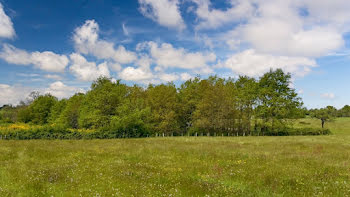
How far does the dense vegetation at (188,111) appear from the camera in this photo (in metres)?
49.4

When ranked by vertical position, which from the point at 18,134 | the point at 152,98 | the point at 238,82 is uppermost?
the point at 238,82

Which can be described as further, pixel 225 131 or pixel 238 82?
pixel 238 82

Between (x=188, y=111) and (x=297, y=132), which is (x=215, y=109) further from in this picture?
(x=297, y=132)

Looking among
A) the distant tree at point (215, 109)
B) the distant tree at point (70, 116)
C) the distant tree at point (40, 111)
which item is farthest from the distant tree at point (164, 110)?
the distant tree at point (40, 111)

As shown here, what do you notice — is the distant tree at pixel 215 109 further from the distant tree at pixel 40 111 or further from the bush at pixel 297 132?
the distant tree at pixel 40 111

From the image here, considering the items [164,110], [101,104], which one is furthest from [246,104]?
[101,104]

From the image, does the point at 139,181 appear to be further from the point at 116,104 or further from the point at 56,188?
the point at 116,104

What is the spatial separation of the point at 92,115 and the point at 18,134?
1393 centimetres

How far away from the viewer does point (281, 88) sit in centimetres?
5622

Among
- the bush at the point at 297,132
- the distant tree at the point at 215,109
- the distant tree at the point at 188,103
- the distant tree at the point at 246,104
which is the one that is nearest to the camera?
the distant tree at the point at 215,109

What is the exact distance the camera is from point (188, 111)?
6431cm

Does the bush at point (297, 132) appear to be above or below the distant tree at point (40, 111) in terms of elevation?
below

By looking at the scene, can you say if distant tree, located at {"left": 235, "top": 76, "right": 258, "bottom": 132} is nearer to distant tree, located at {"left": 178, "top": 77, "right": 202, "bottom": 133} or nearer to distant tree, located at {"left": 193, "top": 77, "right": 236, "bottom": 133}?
distant tree, located at {"left": 193, "top": 77, "right": 236, "bottom": 133}

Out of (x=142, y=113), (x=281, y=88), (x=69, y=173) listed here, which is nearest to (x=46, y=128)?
(x=142, y=113)
